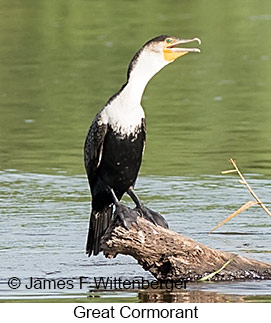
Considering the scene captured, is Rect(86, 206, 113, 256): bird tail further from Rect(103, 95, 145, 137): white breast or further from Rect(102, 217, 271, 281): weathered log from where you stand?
Rect(103, 95, 145, 137): white breast

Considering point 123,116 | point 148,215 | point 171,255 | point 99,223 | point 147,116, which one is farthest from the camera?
point 147,116

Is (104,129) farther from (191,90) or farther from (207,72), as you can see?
(207,72)

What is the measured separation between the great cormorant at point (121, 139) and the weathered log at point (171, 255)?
0.54ft

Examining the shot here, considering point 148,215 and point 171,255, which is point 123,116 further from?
point 171,255

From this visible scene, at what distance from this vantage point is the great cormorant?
7348 mm

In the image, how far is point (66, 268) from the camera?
8.36m

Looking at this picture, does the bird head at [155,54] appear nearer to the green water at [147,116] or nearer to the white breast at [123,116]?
the white breast at [123,116]

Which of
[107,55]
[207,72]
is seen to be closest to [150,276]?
[207,72]

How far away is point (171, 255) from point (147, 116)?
7.04 meters

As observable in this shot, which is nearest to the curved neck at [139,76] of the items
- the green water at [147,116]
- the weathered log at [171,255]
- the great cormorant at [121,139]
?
the great cormorant at [121,139]

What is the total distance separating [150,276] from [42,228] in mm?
1616

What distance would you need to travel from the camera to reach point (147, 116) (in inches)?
576

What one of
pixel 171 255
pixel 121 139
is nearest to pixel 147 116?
pixel 171 255

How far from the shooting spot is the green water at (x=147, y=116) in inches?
365
